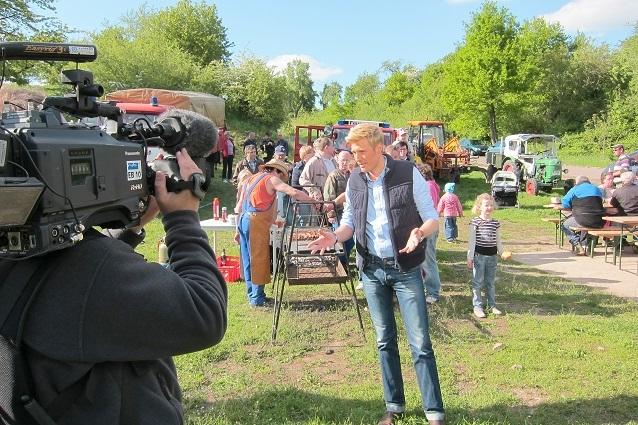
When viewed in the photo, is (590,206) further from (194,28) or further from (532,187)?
(194,28)

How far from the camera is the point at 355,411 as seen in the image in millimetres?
3910

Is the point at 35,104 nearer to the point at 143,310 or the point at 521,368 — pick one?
the point at 143,310

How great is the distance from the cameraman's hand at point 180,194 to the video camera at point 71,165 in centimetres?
2

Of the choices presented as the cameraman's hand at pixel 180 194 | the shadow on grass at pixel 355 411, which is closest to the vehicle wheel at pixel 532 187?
the shadow on grass at pixel 355 411

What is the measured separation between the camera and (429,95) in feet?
162

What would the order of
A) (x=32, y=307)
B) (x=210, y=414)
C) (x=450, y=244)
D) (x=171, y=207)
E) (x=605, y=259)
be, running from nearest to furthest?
(x=32, y=307) → (x=171, y=207) → (x=210, y=414) → (x=605, y=259) → (x=450, y=244)

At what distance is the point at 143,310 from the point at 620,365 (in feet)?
15.8

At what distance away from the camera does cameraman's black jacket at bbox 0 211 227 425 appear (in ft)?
3.78

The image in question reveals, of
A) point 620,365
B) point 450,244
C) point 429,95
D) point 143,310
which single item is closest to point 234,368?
point 620,365

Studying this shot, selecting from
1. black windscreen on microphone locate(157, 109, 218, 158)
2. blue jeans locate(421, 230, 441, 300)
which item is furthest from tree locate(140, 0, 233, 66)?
black windscreen on microphone locate(157, 109, 218, 158)

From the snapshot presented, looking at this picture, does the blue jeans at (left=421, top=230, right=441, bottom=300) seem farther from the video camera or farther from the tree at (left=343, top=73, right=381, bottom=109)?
the tree at (left=343, top=73, right=381, bottom=109)

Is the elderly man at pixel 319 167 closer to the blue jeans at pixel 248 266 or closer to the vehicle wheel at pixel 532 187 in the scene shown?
the blue jeans at pixel 248 266

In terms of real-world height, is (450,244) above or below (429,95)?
below

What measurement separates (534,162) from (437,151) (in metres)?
3.71
